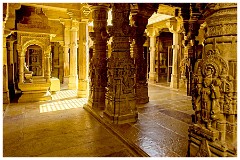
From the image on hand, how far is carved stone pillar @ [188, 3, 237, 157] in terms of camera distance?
7.96ft

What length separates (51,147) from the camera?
12.6 ft

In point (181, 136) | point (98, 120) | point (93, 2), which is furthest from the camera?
point (93, 2)

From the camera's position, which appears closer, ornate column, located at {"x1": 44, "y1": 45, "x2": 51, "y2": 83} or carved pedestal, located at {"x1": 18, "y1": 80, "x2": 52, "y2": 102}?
carved pedestal, located at {"x1": 18, "y1": 80, "x2": 52, "y2": 102}

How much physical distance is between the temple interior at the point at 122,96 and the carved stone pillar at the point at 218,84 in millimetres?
11

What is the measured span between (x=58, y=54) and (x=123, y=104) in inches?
486

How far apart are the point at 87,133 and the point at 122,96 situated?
3.93ft

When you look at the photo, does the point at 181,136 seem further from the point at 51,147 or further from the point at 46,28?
the point at 46,28

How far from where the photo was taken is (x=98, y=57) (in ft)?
20.6

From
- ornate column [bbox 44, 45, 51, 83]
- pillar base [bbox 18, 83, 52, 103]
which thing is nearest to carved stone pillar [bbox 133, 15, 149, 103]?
ornate column [bbox 44, 45, 51, 83]

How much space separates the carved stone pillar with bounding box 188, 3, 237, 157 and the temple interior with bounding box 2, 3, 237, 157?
0.01 m

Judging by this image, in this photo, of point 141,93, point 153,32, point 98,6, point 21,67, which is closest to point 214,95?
point 98,6

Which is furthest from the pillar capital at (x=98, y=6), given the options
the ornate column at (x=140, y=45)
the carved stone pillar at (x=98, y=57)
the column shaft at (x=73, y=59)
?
the column shaft at (x=73, y=59)

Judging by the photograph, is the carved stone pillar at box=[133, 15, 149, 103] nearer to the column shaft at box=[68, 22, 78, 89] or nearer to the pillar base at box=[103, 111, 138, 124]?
the pillar base at box=[103, 111, 138, 124]

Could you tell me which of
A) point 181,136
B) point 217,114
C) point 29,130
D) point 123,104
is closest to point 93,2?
point 123,104
